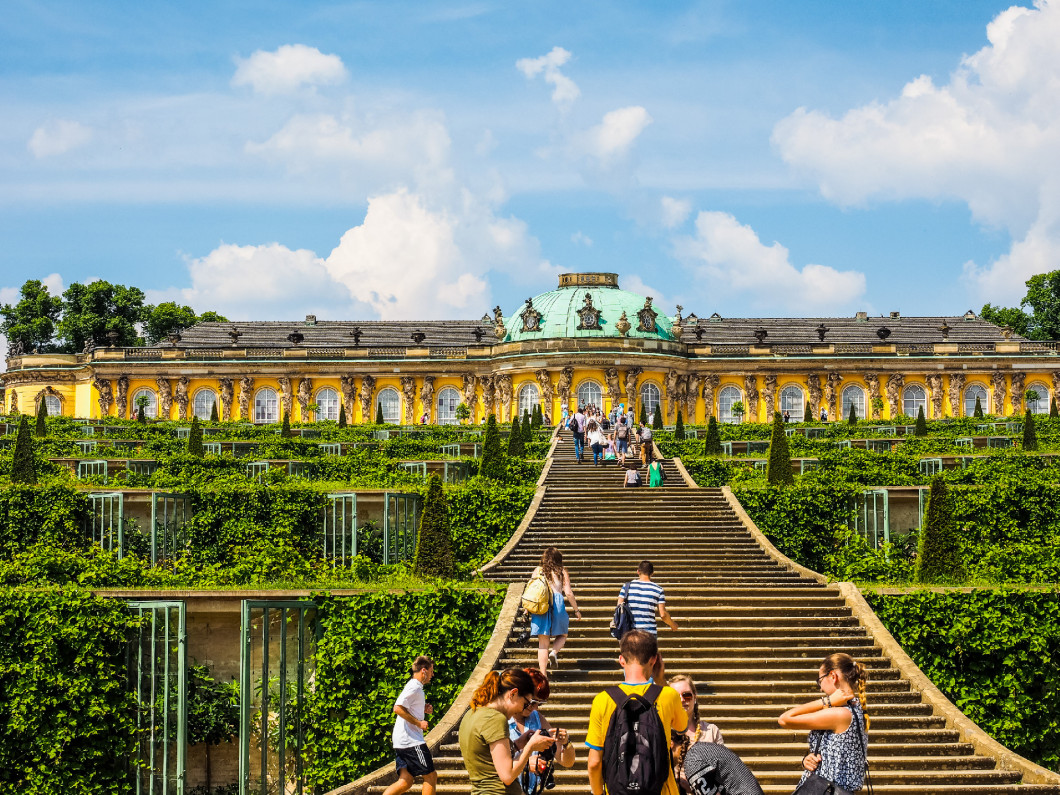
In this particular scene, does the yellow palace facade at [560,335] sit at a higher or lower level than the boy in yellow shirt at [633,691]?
higher

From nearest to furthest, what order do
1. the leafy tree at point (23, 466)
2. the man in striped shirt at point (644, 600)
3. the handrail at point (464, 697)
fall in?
the handrail at point (464, 697), the man in striped shirt at point (644, 600), the leafy tree at point (23, 466)

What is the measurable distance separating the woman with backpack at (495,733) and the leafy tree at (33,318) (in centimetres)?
7499

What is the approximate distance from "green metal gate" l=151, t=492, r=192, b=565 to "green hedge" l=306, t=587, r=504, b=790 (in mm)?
8179

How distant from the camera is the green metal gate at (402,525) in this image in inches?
945

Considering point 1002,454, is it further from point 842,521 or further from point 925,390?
point 925,390

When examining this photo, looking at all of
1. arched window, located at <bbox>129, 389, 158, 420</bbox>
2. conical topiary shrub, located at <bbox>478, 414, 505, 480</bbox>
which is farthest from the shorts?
arched window, located at <bbox>129, 389, 158, 420</bbox>

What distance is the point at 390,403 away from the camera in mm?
68125

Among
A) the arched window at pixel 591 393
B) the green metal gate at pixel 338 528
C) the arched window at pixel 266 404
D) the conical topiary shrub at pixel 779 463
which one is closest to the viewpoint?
the green metal gate at pixel 338 528

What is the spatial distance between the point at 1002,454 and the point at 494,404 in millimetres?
35708

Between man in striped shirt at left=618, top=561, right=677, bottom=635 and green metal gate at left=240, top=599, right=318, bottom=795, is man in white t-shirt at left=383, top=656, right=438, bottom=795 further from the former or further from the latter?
green metal gate at left=240, top=599, right=318, bottom=795

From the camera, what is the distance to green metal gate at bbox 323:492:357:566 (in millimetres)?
23656

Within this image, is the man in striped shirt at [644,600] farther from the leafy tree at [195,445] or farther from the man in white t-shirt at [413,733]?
the leafy tree at [195,445]

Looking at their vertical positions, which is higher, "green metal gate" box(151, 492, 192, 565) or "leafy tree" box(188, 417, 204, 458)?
"leafy tree" box(188, 417, 204, 458)

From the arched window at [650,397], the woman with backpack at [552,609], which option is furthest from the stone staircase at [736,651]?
the arched window at [650,397]
